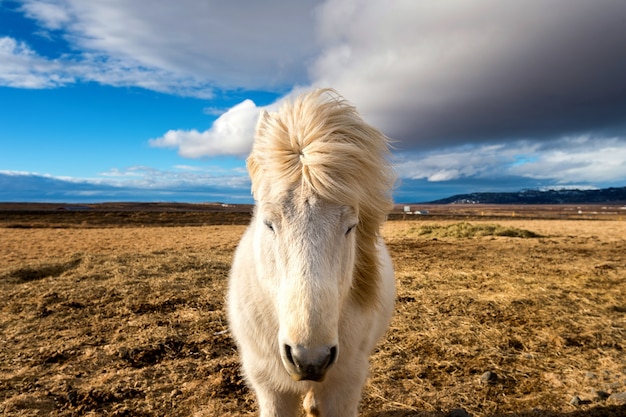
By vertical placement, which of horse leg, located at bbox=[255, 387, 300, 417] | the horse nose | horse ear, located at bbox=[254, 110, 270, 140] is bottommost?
horse leg, located at bbox=[255, 387, 300, 417]

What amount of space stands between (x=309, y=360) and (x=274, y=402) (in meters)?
1.18

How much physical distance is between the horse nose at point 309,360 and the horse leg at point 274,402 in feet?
3.29

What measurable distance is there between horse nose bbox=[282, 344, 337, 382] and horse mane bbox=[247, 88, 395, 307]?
72cm

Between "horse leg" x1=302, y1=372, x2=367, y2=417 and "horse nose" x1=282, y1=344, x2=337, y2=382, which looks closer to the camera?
"horse nose" x1=282, y1=344, x2=337, y2=382

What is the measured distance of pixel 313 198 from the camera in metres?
1.87

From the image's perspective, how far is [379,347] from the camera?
4746 mm

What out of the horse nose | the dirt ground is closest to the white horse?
the horse nose

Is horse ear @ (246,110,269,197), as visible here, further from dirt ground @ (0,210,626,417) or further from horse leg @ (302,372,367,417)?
dirt ground @ (0,210,626,417)

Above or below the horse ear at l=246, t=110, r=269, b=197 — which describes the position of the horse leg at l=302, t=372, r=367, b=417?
below

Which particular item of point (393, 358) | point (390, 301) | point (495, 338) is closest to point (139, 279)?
point (393, 358)

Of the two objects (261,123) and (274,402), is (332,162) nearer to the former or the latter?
(261,123)

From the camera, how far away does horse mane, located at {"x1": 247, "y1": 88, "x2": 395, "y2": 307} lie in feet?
6.32

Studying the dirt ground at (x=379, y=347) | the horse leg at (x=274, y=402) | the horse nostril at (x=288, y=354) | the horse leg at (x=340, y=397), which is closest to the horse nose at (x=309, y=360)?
the horse nostril at (x=288, y=354)

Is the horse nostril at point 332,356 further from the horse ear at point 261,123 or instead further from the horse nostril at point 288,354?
the horse ear at point 261,123
